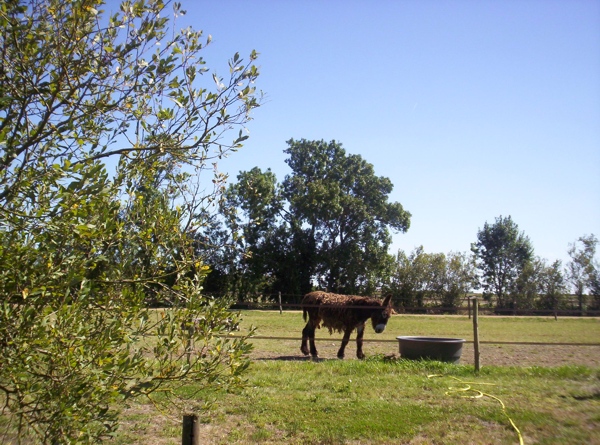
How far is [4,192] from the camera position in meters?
2.54

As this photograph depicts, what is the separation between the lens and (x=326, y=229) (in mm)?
39906

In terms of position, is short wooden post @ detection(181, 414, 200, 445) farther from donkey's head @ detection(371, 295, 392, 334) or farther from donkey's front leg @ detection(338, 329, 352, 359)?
donkey's head @ detection(371, 295, 392, 334)

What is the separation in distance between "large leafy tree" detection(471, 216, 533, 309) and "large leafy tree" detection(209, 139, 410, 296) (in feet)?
58.9

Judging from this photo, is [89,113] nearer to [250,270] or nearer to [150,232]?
[150,232]

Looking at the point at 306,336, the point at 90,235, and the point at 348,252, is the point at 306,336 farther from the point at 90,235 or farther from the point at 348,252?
the point at 348,252

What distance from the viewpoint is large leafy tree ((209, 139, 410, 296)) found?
3791cm

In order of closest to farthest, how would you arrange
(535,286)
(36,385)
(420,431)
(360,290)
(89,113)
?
(36,385) < (89,113) < (420,431) < (360,290) < (535,286)

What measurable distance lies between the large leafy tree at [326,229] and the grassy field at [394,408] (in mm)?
27828

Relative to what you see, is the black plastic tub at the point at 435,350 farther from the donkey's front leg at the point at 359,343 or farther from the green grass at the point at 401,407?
the donkey's front leg at the point at 359,343

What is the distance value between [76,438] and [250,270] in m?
33.2

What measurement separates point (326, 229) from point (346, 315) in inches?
1144

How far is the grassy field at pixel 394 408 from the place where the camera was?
5258 millimetres

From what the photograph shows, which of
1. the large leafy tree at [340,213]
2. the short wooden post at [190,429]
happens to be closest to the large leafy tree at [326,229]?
the large leafy tree at [340,213]

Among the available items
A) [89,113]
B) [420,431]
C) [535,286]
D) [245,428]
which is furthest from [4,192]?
[535,286]
